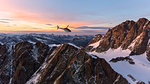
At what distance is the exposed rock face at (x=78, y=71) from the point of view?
55.0 m

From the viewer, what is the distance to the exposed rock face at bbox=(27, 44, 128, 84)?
5503 cm

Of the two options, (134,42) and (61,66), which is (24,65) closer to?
(61,66)

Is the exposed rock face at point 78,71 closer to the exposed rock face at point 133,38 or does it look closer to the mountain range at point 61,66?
the mountain range at point 61,66

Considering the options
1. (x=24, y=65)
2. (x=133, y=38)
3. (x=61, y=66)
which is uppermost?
(x=133, y=38)

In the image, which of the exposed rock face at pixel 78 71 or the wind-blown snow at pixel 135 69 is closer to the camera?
the exposed rock face at pixel 78 71

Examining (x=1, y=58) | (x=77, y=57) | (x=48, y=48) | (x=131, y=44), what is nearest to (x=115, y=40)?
(x=131, y=44)

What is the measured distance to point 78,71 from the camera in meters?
56.6

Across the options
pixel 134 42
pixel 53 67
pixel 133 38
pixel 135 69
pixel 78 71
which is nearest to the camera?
pixel 78 71

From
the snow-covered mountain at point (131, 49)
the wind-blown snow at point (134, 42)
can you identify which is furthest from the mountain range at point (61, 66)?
the wind-blown snow at point (134, 42)

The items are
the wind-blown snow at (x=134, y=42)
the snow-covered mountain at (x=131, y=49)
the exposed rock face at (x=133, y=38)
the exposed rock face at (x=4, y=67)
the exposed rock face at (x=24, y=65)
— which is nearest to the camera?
the exposed rock face at (x=24, y=65)

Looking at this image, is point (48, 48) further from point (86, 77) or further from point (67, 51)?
point (86, 77)

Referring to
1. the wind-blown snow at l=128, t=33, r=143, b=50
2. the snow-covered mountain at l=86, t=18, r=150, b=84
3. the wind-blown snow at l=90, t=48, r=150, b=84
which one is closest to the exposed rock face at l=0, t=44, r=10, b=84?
the wind-blown snow at l=90, t=48, r=150, b=84

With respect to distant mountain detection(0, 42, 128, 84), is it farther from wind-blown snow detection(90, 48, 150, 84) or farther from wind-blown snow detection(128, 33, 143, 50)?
wind-blown snow detection(128, 33, 143, 50)

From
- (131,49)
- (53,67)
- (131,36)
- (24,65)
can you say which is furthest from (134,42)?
(24,65)
